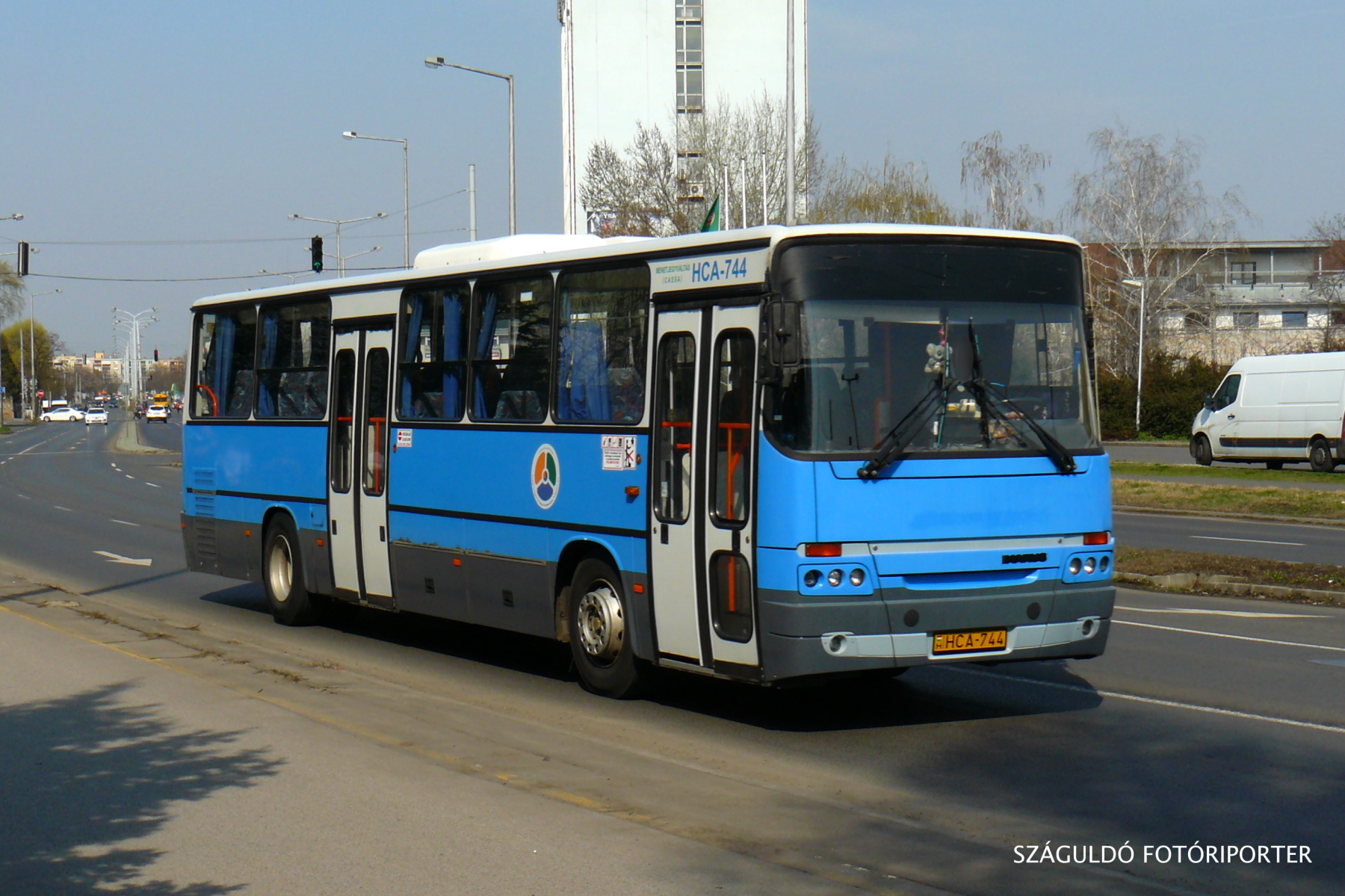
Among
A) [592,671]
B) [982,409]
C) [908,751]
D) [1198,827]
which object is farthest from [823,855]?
[592,671]

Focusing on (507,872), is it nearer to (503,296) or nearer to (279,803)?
(279,803)

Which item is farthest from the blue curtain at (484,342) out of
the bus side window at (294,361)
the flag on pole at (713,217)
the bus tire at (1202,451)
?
the bus tire at (1202,451)

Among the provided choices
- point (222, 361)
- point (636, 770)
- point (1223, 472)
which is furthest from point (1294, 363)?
point (636, 770)

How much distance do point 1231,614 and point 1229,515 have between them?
12491mm

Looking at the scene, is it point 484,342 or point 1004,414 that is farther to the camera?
point 484,342

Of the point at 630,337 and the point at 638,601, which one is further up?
the point at 630,337

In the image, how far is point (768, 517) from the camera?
333 inches

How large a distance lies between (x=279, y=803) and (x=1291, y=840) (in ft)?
14.4

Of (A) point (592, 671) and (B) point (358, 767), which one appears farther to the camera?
(A) point (592, 671)

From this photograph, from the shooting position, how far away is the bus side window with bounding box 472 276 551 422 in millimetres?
10773

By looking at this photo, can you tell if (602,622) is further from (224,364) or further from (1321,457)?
(1321,457)

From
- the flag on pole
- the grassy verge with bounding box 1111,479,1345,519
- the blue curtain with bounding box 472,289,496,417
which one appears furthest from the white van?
the blue curtain with bounding box 472,289,496,417

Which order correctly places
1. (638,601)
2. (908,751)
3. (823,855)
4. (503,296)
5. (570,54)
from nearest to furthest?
(823,855), (908,751), (638,601), (503,296), (570,54)

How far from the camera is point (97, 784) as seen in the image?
721 cm
